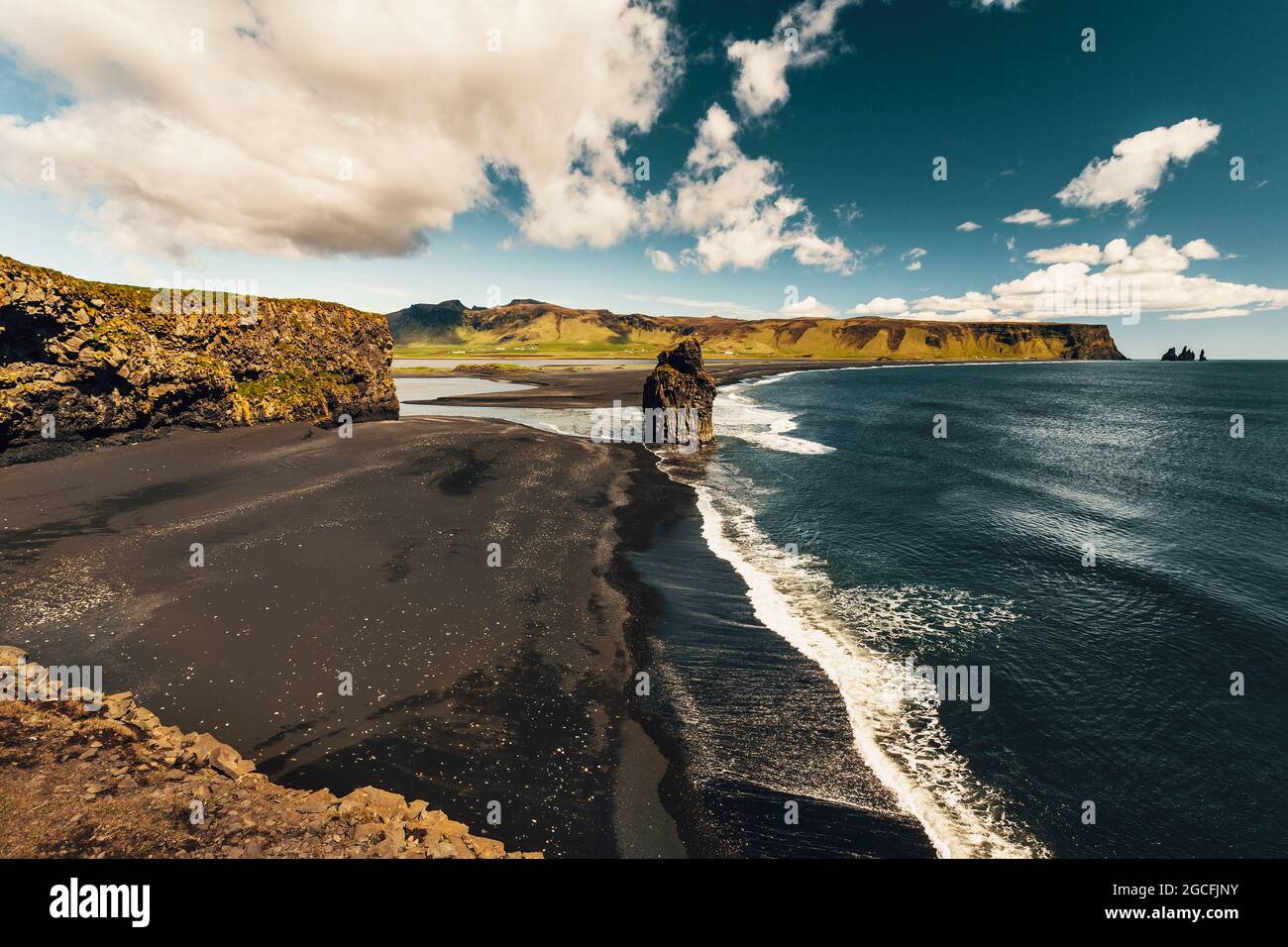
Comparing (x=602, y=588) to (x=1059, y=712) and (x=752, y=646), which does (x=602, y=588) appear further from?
(x=1059, y=712)

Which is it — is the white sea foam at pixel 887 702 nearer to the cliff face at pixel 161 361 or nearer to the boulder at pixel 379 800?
the boulder at pixel 379 800

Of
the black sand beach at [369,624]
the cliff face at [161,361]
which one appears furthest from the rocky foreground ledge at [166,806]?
the cliff face at [161,361]

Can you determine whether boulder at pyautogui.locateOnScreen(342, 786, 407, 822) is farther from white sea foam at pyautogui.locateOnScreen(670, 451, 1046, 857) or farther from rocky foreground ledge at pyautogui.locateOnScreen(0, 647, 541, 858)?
white sea foam at pyautogui.locateOnScreen(670, 451, 1046, 857)

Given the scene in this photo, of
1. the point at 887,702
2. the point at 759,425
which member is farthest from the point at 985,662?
the point at 759,425

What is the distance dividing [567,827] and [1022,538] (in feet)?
93.5

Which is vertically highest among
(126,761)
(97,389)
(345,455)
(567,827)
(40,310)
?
(40,310)

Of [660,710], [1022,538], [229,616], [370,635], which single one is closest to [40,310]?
[229,616]

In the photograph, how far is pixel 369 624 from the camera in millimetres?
→ 16047

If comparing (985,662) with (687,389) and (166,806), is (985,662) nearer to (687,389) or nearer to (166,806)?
(166,806)

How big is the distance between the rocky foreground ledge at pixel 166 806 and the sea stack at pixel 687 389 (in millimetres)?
45066

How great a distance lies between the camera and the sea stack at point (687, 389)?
2095 inches

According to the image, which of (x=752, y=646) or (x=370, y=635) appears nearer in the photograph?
(x=370, y=635)

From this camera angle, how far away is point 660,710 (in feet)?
44.3

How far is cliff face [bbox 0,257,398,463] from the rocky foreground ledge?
3336 centimetres
